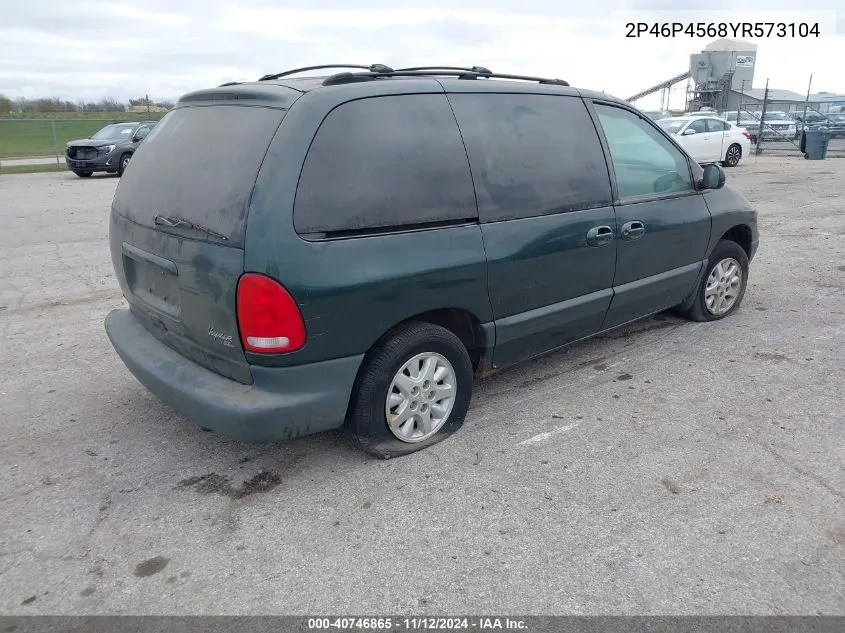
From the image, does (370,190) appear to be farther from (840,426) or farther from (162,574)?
(840,426)

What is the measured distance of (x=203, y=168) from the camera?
305 cm

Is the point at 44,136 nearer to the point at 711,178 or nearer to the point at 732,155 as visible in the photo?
the point at 732,155

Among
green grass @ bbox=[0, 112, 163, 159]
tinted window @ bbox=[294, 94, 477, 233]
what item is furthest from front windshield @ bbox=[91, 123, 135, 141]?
tinted window @ bbox=[294, 94, 477, 233]

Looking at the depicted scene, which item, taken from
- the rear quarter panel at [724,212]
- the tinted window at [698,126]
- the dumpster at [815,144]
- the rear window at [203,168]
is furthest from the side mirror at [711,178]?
the dumpster at [815,144]

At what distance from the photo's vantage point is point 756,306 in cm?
575

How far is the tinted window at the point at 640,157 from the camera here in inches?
162

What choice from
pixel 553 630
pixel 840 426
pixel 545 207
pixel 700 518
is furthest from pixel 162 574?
pixel 840 426

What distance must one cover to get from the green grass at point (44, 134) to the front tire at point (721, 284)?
26.2 m

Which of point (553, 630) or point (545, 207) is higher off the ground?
point (545, 207)

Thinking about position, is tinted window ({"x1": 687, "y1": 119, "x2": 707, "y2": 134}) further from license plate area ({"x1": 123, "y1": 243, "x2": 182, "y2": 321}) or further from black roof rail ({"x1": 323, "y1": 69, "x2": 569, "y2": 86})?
license plate area ({"x1": 123, "y1": 243, "x2": 182, "y2": 321})

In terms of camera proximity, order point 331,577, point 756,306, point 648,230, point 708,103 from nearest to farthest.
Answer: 1. point 331,577
2. point 648,230
3. point 756,306
4. point 708,103

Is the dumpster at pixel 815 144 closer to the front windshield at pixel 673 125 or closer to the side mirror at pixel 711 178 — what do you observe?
the front windshield at pixel 673 125

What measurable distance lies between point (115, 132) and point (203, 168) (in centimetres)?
1814

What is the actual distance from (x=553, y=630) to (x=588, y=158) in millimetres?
2668
